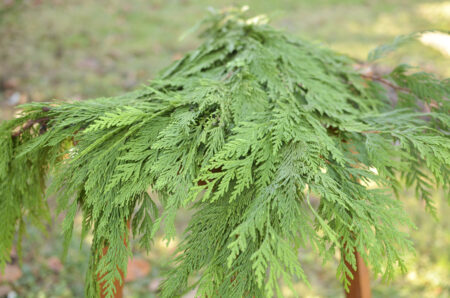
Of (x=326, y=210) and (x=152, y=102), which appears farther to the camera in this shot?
(x=152, y=102)

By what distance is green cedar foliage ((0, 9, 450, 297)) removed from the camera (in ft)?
2.65

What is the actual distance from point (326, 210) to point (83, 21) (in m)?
6.54

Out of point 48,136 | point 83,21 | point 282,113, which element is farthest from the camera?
point 83,21

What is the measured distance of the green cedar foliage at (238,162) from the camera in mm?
807

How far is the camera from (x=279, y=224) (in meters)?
0.79

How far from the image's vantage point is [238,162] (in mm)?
861

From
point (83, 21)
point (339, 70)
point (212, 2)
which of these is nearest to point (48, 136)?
point (339, 70)

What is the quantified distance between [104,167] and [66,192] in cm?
17

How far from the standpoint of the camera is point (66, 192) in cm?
104

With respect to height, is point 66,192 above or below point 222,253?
above

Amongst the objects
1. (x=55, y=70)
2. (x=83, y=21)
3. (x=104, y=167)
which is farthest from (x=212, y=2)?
(x=104, y=167)

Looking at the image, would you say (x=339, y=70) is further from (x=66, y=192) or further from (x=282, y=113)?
(x=66, y=192)

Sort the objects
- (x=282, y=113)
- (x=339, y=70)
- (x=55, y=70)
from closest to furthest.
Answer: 1. (x=282, y=113)
2. (x=339, y=70)
3. (x=55, y=70)

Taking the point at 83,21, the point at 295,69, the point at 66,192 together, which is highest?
the point at 83,21
